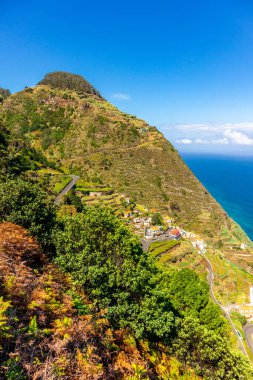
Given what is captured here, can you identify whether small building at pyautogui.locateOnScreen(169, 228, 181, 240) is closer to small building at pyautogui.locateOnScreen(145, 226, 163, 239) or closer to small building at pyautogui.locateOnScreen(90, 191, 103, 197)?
small building at pyautogui.locateOnScreen(145, 226, 163, 239)

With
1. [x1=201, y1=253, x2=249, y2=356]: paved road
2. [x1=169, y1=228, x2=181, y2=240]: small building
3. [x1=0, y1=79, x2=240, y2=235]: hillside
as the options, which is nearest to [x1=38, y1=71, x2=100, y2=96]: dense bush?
[x1=0, y1=79, x2=240, y2=235]: hillside

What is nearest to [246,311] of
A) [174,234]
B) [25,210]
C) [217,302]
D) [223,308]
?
[223,308]

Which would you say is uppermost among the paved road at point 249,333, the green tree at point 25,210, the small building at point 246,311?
the green tree at point 25,210

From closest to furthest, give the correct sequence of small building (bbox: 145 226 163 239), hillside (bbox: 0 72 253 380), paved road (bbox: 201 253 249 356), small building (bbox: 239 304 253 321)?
hillside (bbox: 0 72 253 380) → paved road (bbox: 201 253 249 356) → small building (bbox: 239 304 253 321) → small building (bbox: 145 226 163 239)

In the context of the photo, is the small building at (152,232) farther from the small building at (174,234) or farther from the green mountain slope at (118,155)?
the green mountain slope at (118,155)

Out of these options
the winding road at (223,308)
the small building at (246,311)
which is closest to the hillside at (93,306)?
the winding road at (223,308)

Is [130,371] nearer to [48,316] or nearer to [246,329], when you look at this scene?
[48,316]

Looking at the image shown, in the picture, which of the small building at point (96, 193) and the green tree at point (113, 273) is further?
the small building at point (96, 193)
